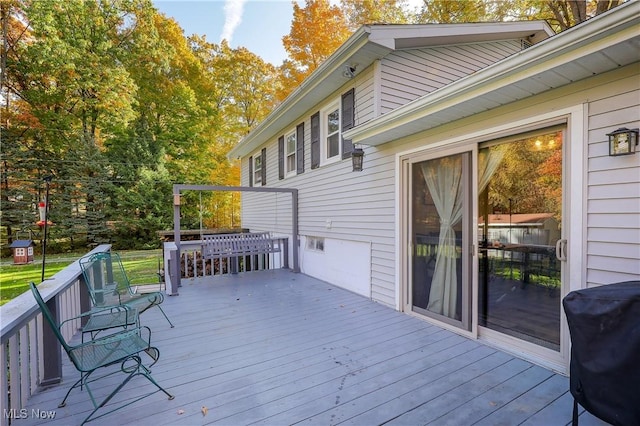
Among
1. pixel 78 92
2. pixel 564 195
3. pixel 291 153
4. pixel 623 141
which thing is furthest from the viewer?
pixel 78 92

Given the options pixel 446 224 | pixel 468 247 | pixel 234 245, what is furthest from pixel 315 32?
pixel 468 247

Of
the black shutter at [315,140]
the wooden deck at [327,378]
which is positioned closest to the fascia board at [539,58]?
the wooden deck at [327,378]

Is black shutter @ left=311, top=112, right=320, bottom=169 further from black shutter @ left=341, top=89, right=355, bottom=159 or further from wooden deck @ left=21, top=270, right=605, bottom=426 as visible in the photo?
wooden deck @ left=21, top=270, right=605, bottom=426

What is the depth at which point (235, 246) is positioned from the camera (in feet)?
21.3

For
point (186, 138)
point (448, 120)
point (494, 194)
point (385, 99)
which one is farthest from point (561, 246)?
point (186, 138)

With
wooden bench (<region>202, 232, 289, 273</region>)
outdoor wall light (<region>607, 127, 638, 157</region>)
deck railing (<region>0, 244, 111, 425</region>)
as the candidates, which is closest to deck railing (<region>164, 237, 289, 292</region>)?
wooden bench (<region>202, 232, 289, 273</region>)

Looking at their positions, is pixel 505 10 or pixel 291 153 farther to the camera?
pixel 505 10

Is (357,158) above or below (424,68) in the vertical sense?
below

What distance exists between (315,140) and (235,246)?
290 cm

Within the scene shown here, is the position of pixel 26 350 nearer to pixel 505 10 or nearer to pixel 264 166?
pixel 264 166

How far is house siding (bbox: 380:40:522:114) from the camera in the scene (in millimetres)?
4793

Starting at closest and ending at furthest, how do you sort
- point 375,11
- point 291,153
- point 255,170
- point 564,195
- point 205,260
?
point 564,195 < point 205,260 < point 291,153 < point 255,170 < point 375,11

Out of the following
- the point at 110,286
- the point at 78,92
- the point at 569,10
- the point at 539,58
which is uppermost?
the point at 569,10

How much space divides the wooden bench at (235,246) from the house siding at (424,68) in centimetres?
392
